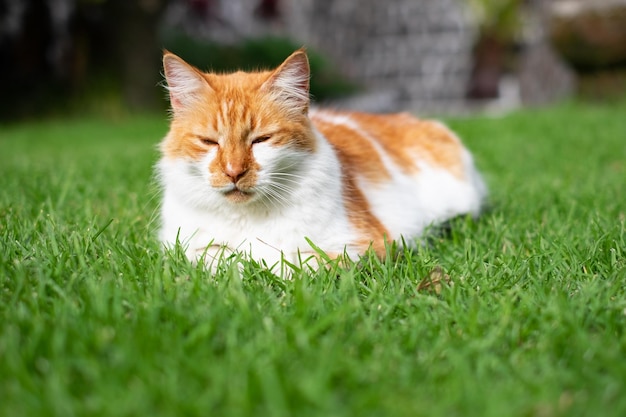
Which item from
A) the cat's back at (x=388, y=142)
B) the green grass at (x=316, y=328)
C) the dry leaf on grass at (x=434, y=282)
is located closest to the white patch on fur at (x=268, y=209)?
the green grass at (x=316, y=328)

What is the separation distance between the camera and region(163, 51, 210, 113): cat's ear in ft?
6.94

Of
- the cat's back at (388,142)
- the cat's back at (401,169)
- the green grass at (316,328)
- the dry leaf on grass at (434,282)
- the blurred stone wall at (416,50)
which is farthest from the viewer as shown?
the blurred stone wall at (416,50)

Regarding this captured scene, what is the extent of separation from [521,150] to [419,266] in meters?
3.23

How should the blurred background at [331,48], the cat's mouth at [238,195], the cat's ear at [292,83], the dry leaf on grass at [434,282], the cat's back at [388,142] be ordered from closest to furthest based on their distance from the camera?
the dry leaf on grass at [434,282]
the cat's mouth at [238,195]
the cat's ear at [292,83]
the cat's back at [388,142]
the blurred background at [331,48]

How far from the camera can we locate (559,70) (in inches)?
408

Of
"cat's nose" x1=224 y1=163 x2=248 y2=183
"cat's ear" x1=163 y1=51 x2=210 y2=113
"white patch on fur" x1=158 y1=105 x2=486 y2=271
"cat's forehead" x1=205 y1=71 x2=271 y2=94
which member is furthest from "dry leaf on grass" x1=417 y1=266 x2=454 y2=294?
"cat's ear" x1=163 y1=51 x2=210 y2=113

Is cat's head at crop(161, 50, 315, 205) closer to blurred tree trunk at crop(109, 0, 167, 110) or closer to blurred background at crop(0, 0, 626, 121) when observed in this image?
blurred background at crop(0, 0, 626, 121)

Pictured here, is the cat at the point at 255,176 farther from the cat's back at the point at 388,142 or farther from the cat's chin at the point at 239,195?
the cat's back at the point at 388,142

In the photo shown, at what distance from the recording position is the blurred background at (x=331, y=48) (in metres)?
8.19

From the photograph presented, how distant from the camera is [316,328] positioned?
58.4 inches

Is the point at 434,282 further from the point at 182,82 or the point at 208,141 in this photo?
the point at 182,82

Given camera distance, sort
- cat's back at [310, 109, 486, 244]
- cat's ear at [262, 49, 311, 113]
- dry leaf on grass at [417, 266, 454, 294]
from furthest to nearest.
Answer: cat's back at [310, 109, 486, 244] < cat's ear at [262, 49, 311, 113] < dry leaf on grass at [417, 266, 454, 294]

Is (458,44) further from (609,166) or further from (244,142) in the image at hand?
(244,142)

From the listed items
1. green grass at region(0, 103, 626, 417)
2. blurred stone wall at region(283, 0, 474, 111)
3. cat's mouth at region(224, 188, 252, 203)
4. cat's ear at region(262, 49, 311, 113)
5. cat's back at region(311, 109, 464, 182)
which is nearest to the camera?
green grass at region(0, 103, 626, 417)
